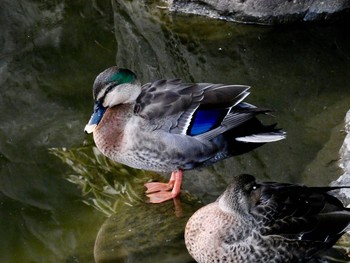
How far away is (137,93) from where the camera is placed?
4895mm

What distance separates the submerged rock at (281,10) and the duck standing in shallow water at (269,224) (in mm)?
3120

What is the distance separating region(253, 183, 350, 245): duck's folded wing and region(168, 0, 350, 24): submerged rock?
3.12 metres

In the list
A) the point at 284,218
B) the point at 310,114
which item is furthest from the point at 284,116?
the point at 284,218

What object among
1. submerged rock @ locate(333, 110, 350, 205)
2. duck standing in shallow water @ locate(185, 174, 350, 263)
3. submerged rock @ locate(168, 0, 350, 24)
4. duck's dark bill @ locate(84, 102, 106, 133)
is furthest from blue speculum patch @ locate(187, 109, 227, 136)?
submerged rock @ locate(168, 0, 350, 24)

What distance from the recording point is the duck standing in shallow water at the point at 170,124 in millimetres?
4711

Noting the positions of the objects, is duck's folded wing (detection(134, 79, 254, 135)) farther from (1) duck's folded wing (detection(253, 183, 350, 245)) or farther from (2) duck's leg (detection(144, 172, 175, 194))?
(1) duck's folded wing (detection(253, 183, 350, 245))

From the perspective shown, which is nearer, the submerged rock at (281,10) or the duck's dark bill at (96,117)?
the duck's dark bill at (96,117)

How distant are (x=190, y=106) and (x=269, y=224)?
1.04 metres

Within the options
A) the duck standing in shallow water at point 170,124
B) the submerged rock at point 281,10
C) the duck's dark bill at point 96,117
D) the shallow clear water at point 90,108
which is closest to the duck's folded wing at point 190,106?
the duck standing in shallow water at point 170,124

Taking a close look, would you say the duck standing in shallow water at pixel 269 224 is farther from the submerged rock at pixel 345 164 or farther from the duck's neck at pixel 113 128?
the duck's neck at pixel 113 128

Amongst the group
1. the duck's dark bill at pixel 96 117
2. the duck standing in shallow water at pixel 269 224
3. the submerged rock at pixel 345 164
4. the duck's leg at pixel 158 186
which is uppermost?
the duck's dark bill at pixel 96 117

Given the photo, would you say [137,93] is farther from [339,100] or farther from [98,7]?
[98,7]

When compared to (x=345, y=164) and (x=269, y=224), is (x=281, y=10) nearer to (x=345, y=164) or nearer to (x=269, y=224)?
(x=345, y=164)

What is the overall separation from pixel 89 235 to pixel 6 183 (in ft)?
2.57
